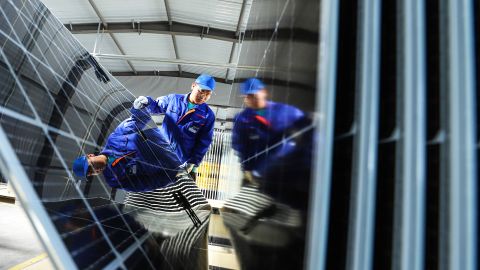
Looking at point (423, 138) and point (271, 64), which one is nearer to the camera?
point (423, 138)

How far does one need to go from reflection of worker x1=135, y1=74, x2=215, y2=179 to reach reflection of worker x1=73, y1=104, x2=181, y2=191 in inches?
35.3

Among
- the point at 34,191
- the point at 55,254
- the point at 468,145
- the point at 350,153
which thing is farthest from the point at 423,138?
the point at 34,191

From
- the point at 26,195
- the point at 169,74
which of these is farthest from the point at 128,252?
the point at 169,74

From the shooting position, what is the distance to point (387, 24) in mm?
1228

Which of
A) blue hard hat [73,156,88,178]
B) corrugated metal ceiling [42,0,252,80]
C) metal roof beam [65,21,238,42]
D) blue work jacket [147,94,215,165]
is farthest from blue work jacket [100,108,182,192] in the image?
metal roof beam [65,21,238,42]

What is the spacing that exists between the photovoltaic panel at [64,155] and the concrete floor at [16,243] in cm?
151

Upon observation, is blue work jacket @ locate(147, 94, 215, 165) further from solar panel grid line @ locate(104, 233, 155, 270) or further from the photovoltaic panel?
solar panel grid line @ locate(104, 233, 155, 270)

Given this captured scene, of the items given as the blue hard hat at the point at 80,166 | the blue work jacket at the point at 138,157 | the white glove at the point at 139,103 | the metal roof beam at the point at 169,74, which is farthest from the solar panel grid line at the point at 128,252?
the metal roof beam at the point at 169,74

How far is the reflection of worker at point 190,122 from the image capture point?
550 cm

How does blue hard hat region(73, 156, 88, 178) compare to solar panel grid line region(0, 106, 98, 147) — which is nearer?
solar panel grid line region(0, 106, 98, 147)

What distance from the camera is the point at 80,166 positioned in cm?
259

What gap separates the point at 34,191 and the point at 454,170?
172cm

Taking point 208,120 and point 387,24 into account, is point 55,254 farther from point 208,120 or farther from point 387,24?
point 208,120

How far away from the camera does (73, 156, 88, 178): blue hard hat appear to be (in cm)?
249
